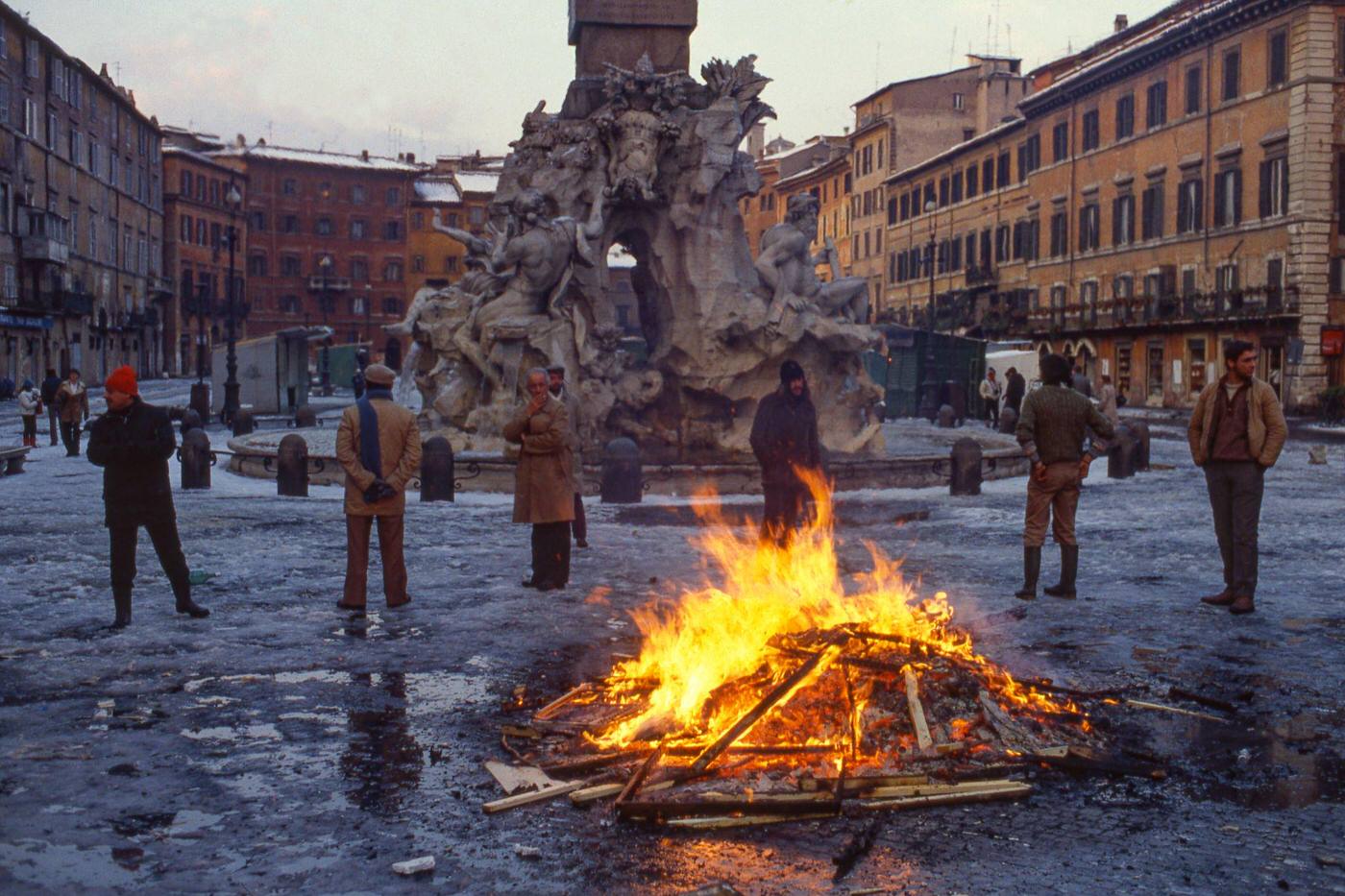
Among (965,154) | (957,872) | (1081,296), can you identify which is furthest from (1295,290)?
(957,872)

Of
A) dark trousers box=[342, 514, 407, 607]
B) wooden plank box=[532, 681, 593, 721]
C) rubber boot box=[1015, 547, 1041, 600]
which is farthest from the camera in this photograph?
rubber boot box=[1015, 547, 1041, 600]

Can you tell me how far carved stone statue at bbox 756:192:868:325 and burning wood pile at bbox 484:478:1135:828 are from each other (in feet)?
38.2

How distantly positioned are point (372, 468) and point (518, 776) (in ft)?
12.7

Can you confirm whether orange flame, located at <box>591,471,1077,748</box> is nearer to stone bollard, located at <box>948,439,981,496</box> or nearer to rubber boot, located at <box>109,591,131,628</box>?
rubber boot, located at <box>109,591,131,628</box>

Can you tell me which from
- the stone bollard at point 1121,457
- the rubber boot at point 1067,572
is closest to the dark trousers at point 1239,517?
the rubber boot at point 1067,572

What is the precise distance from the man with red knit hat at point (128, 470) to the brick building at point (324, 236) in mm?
84352

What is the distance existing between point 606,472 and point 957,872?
37.1 ft

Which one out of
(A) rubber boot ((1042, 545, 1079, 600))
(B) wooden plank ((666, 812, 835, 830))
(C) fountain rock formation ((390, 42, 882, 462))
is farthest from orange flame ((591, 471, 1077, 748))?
(C) fountain rock formation ((390, 42, 882, 462))

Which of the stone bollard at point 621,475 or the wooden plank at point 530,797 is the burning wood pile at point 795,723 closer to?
the wooden plank at point 530,797

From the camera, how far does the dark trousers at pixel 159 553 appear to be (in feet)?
28.4

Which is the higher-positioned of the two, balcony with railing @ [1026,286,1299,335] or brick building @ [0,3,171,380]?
A: brick building @ [0,3,171,380]

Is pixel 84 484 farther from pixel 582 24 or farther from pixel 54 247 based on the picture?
pixel 54 247

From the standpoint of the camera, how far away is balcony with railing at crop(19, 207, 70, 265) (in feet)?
191

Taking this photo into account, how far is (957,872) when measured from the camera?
4.74 m
